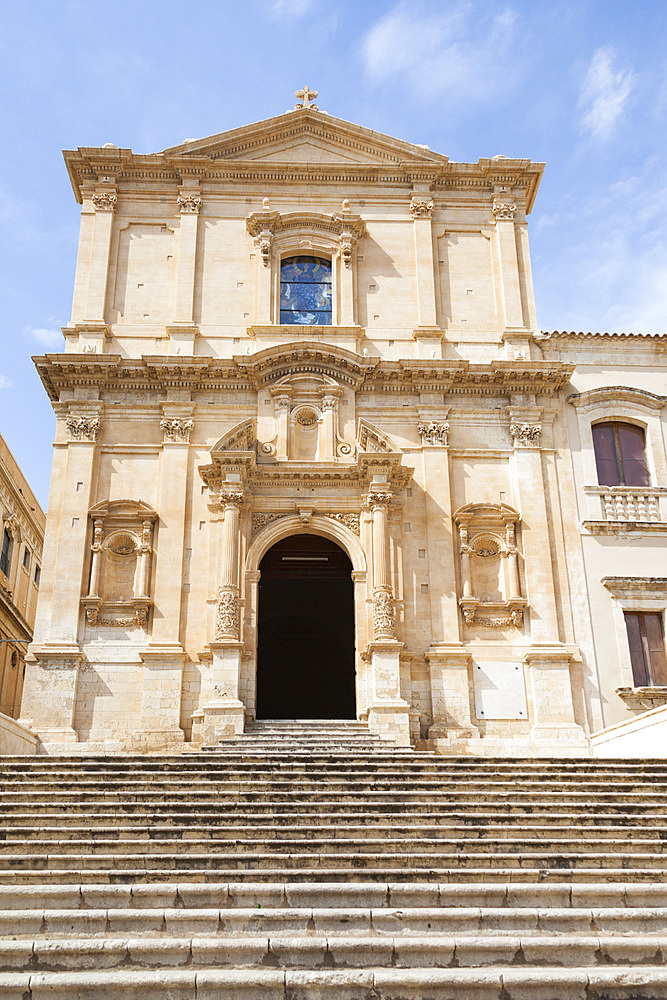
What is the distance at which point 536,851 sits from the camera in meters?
11.3

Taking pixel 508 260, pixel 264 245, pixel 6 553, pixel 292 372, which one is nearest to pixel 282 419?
pixel 292 372

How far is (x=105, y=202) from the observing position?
23.7 meters

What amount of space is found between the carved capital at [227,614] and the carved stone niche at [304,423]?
333 cm

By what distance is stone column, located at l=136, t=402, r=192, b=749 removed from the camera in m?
19.2

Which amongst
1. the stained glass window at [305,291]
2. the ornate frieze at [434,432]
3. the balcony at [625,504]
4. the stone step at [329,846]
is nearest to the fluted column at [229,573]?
the ornate frieze at [434,432]

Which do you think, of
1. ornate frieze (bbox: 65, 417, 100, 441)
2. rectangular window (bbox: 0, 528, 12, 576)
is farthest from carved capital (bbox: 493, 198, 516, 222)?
rectangular window (bbox: 0, 528, 12, 576)

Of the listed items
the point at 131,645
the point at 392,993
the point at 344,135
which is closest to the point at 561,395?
the point at 344,135

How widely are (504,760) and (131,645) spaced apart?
837 centimetres

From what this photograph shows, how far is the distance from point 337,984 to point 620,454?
1644cm

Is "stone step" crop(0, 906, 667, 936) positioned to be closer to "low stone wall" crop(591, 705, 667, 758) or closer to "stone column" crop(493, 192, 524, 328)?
"low stone wall" crop(591, 705, 667, 758)

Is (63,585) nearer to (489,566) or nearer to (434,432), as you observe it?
(434,432)

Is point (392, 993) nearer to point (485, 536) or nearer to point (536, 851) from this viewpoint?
point (536, 851)

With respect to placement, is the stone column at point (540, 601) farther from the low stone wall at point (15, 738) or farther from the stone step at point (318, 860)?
the low stone wall at point (15, 738)

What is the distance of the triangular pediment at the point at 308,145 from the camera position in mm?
24250
